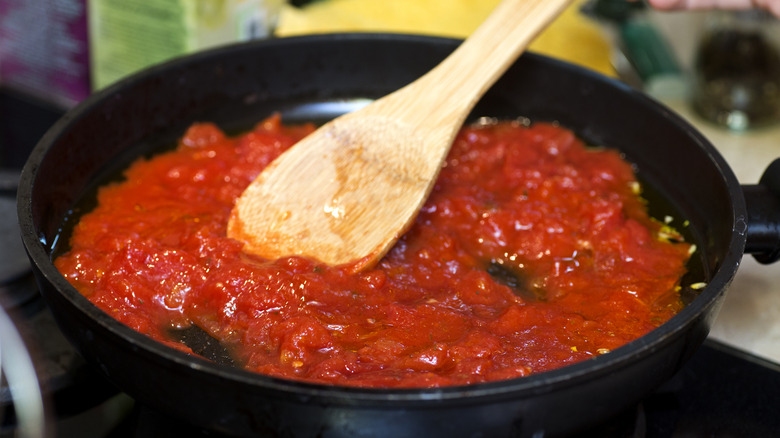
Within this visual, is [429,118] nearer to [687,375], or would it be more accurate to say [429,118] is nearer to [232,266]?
[232,266]

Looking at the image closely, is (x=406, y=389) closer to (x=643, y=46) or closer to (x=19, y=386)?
(x=19, y=386)

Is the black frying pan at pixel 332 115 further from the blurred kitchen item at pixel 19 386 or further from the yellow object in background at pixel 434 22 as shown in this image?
the yellow object in background at pixel 434 22

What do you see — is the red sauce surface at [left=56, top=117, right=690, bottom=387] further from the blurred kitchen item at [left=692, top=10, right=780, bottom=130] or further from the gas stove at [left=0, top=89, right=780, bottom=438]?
the blurred kitchen item at [left=692, top=10, right=780, bottom=130]

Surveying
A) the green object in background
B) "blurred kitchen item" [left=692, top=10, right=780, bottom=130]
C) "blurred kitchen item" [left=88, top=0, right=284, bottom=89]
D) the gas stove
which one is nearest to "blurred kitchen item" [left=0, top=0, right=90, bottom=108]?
"blurred kitchen item" [left=88, top=0, right=284, bottom=89]

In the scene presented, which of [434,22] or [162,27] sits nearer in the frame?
[162,27]

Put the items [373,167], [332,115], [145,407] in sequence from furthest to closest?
[332,115], [373,167], [145,407]

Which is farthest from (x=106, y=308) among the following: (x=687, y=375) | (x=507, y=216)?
(x=687, y=375)

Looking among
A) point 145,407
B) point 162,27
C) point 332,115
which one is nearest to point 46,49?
point 162,27
